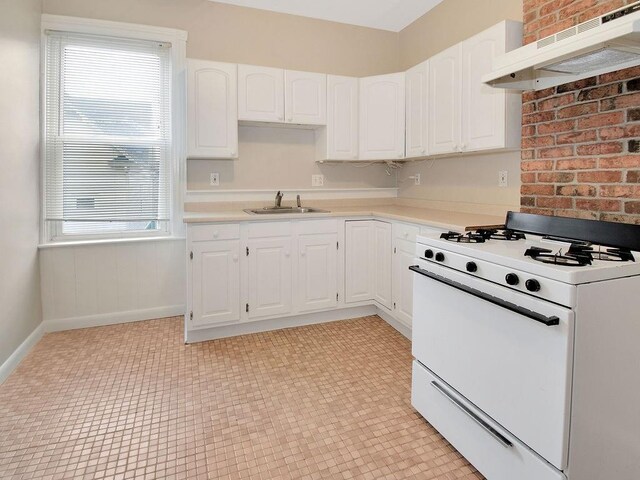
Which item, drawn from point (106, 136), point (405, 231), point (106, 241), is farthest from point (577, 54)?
point (106, 241)

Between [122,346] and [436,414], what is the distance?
7.18ft

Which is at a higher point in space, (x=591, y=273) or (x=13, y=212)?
(x=13, y=212)

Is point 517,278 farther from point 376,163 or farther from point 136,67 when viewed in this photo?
point 136,67

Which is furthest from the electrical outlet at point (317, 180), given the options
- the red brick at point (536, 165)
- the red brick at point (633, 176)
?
the red brick at point (633, 176)

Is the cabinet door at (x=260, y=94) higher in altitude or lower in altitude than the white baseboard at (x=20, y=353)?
higher

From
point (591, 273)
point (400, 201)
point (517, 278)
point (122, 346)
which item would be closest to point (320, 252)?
point (400, 201)

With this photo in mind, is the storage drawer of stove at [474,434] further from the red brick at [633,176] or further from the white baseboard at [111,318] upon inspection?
the white baseboard at [111,318]

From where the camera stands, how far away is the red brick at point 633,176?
5.87 ft

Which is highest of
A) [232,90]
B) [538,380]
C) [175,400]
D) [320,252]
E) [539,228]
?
[232,90]

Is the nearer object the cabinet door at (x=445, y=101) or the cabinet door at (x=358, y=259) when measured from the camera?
the cabinet door at (x=445, y=101)

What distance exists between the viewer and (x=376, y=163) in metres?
4.03

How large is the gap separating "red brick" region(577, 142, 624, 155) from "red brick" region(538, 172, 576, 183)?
12cm

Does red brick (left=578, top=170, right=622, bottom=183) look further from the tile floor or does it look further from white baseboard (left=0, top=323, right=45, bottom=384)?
white baseboard (left=0, top=323, right=45, bottom=384)

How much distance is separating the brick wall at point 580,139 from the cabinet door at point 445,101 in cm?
49
